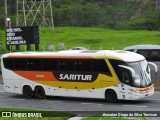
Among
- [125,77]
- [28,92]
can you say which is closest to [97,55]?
[125,77]

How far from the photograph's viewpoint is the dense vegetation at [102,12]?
94.5 m

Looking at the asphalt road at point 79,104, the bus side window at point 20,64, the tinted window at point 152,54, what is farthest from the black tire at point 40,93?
the tinted window at point 152,54

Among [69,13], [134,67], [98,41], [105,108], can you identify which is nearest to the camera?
[105,108]

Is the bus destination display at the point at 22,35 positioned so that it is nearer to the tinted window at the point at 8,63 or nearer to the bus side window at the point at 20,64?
the tinted window at the point at 8,63

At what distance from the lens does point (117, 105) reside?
80.6 feet

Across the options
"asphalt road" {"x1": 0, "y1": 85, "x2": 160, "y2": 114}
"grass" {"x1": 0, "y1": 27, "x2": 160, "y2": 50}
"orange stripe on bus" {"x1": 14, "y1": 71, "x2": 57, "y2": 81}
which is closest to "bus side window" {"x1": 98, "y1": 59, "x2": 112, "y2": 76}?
"asphalt road" {"x1": 0, "y1": 85, "x2": 160, "y2": 114}

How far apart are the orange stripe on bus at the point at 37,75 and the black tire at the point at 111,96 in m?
3.84

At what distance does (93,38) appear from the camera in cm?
7350

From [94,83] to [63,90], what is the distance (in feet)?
7.35

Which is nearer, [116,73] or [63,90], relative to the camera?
[116,73]

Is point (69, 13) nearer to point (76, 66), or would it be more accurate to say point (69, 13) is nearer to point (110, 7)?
point (110, 7)

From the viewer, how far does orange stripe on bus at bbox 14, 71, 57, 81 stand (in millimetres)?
28269

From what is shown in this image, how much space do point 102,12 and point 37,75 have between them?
231ft

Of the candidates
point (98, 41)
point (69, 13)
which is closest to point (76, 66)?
point (98, 41)
